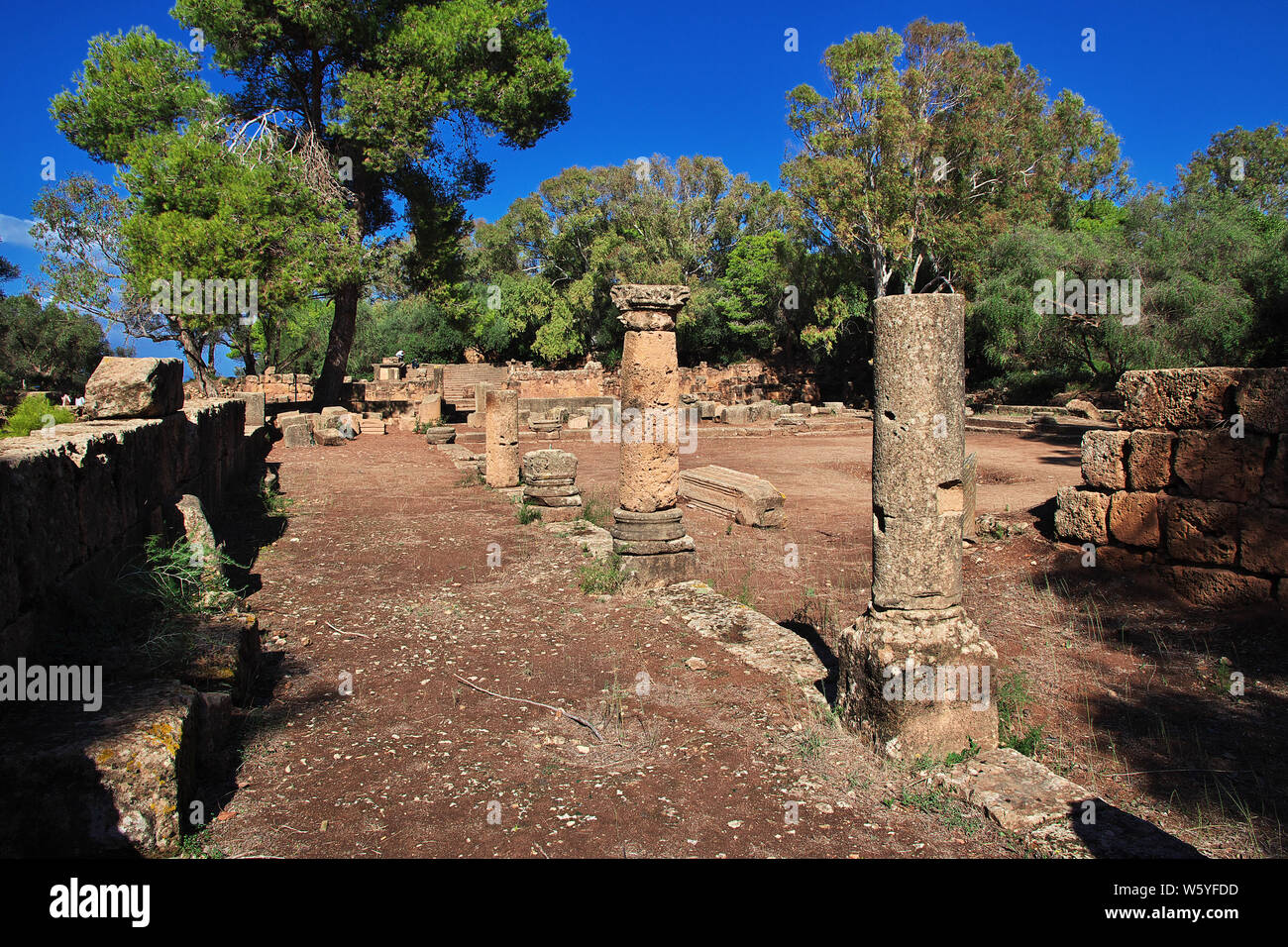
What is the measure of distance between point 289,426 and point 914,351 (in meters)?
19.3

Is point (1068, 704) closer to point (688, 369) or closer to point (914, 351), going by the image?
point (914, 351)

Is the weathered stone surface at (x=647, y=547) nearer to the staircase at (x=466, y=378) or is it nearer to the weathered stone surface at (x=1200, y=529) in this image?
the weathered stone surface at (x=1200, y=529)

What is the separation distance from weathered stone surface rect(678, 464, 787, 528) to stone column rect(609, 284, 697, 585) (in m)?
3.40

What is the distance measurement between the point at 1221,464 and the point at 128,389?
9804mm

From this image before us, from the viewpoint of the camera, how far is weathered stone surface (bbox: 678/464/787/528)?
11367 millimetres

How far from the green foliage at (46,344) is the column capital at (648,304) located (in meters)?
39.2

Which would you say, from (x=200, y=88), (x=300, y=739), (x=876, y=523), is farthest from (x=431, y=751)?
(x=200, y=88)

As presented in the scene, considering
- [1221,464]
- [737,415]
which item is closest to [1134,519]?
[1221,464]

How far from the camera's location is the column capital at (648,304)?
775 centimetres

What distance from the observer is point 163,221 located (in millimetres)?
20000

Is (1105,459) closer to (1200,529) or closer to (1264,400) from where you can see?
(1200,529)

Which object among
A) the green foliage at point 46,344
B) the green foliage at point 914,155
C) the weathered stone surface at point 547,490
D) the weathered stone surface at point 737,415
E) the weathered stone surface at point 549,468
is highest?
the green foliage at point 914,155

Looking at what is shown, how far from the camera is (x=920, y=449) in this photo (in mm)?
4465

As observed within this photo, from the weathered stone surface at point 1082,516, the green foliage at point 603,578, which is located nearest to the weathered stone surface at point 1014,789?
the green foliage at point 603,578
